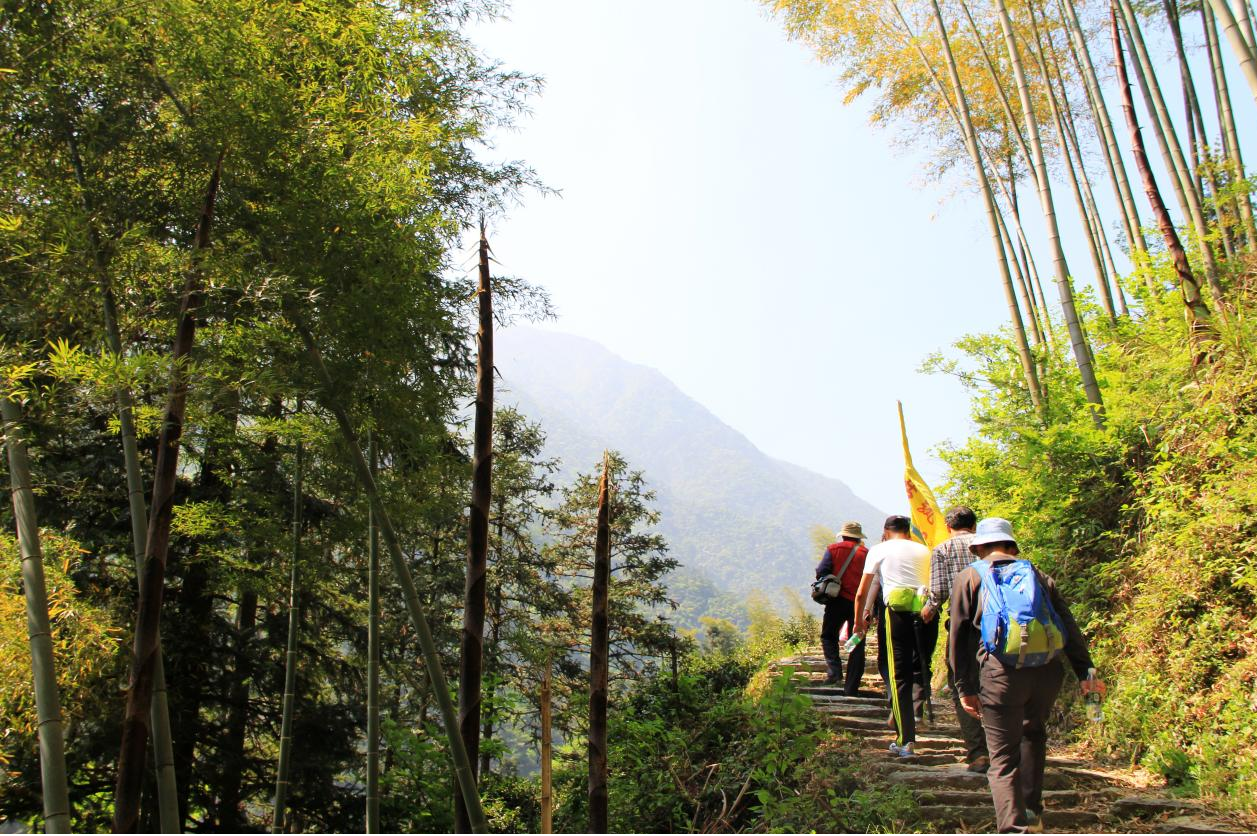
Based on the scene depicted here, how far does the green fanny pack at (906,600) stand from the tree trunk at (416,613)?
2784 mm

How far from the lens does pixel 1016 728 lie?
12.0ft

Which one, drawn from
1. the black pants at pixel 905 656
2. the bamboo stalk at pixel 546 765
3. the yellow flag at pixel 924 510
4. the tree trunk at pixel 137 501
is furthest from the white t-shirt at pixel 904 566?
the tree trunk at pixel 137 501

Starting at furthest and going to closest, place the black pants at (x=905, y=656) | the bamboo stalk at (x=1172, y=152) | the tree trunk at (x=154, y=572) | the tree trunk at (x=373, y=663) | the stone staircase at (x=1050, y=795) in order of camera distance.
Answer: the bamboo stalk at (x=1172, y=152)
the tree trunk at (x=373, y=663)
the black pants at (x=905, y=656)
the stone staircase at (x=1050, y=795)
the tree trunk at (x=154, y=572)

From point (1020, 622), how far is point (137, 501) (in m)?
4.53

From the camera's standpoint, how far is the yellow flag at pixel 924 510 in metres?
5.96

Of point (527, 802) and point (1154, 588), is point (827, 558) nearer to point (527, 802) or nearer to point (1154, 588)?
point (1154, 588)

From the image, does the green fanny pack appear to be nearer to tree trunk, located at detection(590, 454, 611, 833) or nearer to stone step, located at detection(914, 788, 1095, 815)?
stone step, located at detection(914, 788, 1095, 815)

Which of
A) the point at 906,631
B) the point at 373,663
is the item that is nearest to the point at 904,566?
the point at 906,631

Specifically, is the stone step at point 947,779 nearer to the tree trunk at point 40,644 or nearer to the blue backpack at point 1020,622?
the blue backpack at point 1020,622

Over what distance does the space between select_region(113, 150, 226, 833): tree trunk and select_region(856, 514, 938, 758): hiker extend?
13.5 feet

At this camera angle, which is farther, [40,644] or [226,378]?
[226,378]

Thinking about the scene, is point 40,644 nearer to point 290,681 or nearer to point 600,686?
point 290,681

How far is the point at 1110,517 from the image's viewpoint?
21.3 ft

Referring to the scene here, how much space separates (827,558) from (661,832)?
248cm
